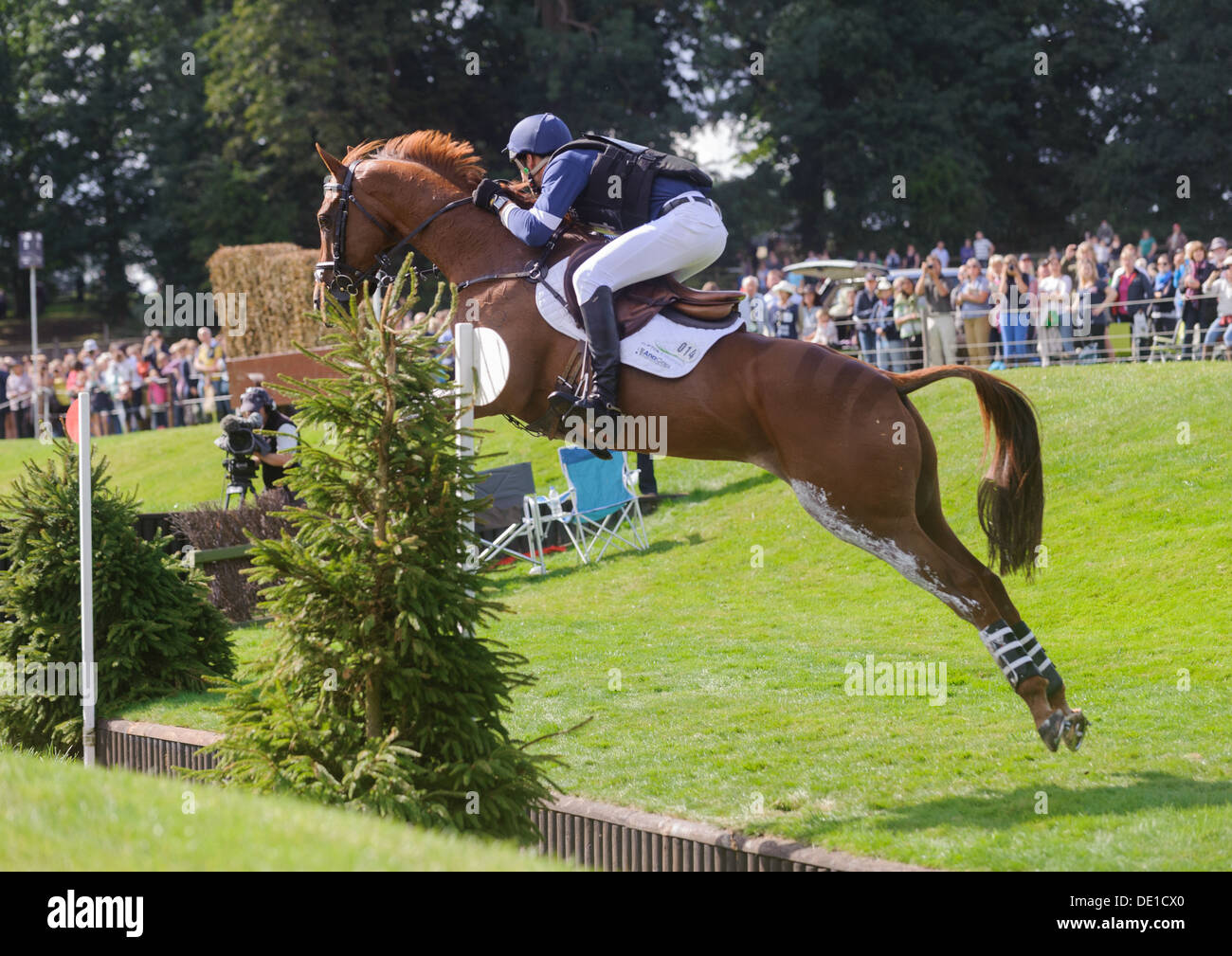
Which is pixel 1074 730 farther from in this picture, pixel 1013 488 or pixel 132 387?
pixel 132 387

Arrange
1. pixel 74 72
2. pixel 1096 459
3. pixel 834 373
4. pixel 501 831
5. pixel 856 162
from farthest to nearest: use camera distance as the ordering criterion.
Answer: pixel 74 72 → pixel 856 162 → pixel 1096 459 → pixel 834 373 → pixel 501 831

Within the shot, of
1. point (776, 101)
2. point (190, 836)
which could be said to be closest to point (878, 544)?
point (190, 836)

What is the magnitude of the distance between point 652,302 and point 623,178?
69 cm

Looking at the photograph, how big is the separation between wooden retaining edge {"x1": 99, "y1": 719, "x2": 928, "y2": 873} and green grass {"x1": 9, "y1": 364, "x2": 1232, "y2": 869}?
0.15 meters

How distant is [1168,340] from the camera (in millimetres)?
17531

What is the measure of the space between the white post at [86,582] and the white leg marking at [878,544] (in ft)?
12.9

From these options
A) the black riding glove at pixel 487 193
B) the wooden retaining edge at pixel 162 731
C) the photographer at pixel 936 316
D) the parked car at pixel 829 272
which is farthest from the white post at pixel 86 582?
the parked car at pixel 829 272

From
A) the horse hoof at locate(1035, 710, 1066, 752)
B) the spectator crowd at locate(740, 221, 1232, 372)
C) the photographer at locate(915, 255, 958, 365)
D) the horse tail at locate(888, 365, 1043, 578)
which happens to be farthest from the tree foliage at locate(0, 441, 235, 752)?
the photographer at locate(915, 255, 958, 365)

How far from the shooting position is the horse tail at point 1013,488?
6.74 metres

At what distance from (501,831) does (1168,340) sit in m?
15.0

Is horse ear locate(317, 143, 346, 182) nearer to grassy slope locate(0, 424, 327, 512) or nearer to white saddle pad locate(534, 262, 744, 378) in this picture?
white saddle pad locate(534, 262, 744, 378)

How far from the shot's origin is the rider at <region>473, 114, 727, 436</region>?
20.4ft
